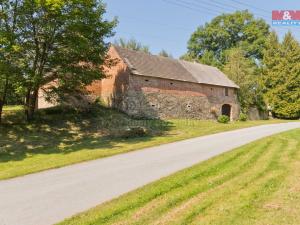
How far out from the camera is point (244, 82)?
43.7 meters

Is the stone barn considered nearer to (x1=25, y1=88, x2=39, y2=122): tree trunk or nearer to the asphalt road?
(x1=25, y1=88, x2=39, y2=122): tree trunk

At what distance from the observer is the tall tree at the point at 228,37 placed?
6075cm

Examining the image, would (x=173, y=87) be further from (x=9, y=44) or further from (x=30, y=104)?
(x=9, y=44)

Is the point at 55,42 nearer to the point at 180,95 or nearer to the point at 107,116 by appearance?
the point at 107,116

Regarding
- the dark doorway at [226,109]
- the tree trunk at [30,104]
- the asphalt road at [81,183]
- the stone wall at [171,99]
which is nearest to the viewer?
the asphalt road at [81,183]

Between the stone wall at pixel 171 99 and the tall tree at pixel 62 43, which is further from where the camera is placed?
the stone wall at pixel 171 99

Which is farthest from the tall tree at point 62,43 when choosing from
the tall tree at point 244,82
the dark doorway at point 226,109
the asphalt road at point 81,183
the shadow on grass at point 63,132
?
the tall tree at point 244,82

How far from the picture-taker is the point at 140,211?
22.8 feet

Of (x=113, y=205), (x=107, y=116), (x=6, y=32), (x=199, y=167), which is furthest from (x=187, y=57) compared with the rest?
(x=113, y=205)

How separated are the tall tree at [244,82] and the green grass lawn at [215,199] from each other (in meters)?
33.2

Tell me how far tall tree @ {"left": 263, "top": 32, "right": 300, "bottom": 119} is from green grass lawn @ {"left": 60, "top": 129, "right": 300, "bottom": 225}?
34981mm

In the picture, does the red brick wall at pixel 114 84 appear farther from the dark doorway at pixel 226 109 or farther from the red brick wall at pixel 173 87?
the dark doorway at pixel 226 109

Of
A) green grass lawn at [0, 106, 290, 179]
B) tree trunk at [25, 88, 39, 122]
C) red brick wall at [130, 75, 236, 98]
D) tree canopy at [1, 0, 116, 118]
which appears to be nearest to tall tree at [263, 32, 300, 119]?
red brick wall at [130, 75, 236, 98]

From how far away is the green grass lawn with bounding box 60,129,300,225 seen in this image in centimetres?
646
